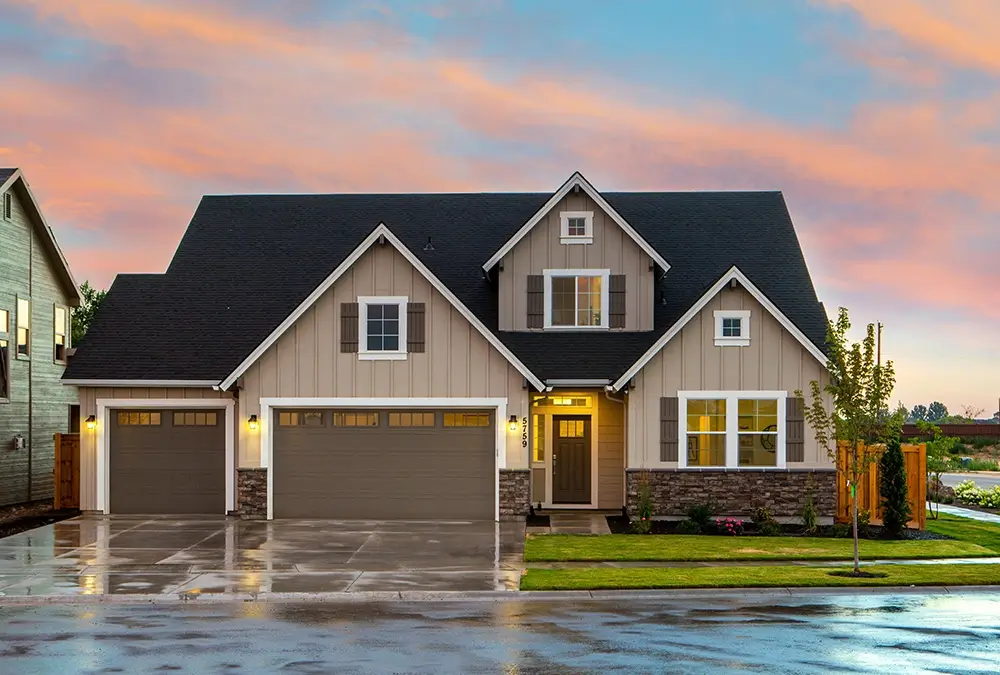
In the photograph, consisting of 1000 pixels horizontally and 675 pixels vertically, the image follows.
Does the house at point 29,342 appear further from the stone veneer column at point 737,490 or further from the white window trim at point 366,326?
the stone veneer column at point 737,490

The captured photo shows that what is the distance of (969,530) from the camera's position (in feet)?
80.4

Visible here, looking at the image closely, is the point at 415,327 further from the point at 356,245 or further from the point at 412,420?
the point at 356,245

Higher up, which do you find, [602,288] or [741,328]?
[602,288]

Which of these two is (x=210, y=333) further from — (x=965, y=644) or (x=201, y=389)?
(x=965, y=644)

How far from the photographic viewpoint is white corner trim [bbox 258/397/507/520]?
25578mm

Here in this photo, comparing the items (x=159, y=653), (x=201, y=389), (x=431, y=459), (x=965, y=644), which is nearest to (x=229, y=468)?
(x=201, y=389)

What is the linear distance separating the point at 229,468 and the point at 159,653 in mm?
15051

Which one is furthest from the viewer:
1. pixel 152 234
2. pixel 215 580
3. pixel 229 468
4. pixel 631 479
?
pixel 152 234

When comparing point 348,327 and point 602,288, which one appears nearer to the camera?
point 348,327

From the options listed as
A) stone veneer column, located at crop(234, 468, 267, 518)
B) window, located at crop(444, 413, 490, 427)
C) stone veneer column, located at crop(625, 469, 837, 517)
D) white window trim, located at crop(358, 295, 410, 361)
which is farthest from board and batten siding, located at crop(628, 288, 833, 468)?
stone veneer column, located at crop(234, 468, 267, 518)

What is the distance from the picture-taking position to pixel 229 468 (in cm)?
2672

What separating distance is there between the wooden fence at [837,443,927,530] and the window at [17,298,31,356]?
21977 millimetres

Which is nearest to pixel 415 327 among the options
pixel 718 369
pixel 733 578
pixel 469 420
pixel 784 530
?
pixel 469 420

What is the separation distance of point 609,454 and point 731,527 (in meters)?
4.68
